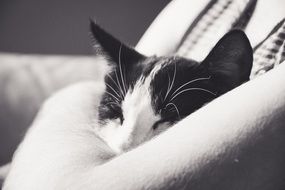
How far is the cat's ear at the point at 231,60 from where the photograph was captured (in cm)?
62

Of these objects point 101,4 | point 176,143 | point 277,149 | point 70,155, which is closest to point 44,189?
point 70,155

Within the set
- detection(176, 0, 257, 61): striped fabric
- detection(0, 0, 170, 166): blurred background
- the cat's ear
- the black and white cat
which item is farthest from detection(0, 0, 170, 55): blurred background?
the cat's ear

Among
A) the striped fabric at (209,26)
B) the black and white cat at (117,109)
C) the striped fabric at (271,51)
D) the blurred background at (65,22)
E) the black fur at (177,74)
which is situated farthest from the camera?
the blurred background at (65,22)

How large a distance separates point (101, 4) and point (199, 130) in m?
1.31

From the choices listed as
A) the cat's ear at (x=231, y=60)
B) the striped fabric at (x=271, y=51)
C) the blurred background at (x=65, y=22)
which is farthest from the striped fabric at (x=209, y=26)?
the blurred background at (x=65, y=22)

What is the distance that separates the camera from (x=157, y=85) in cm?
73

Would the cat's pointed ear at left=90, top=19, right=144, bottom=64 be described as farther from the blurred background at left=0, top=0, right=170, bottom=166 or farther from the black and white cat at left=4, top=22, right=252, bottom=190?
the blurred background at left=0, top=0, right=170, bottom=166

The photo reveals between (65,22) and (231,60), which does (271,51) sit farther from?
(65,22)

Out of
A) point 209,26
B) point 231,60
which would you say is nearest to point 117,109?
point 231,60

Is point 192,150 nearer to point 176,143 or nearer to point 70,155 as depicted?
point 176,143

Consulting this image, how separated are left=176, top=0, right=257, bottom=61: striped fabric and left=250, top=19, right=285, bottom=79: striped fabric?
15 centimetres

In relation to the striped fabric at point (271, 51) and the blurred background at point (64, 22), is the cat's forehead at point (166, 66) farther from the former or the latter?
the blurred background at point (64, 22)

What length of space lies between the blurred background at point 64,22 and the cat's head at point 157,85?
2.81 feet

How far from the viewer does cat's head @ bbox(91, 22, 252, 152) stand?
67cm
